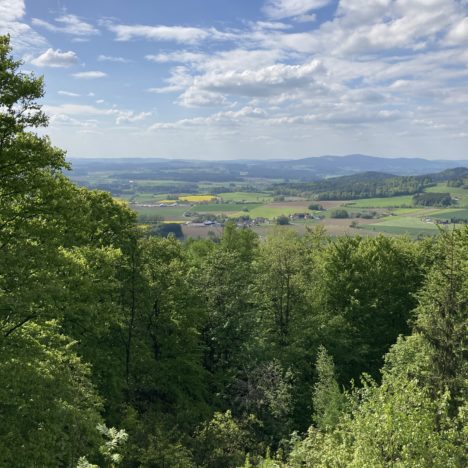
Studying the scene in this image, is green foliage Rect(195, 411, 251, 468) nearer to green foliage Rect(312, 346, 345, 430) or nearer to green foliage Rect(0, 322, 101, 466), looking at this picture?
green foliage Rect(312, 346, 345, 430)

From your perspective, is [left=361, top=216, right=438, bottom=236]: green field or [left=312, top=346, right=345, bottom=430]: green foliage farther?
[left=361, top=216, right=438, bottom=236]: green field

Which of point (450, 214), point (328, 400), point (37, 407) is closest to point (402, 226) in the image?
point (450, 214)

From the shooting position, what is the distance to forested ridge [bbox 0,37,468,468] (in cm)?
1453

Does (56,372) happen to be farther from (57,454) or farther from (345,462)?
(345,462)

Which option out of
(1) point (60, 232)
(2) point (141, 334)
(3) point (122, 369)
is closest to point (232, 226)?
(2) point (141, 334)

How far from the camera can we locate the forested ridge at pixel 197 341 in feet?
47.7

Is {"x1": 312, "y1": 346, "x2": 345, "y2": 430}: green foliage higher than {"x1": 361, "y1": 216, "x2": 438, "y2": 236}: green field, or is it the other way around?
{"x1": 361, "y1": 216, "x2": 438, "y2": 236}: green field

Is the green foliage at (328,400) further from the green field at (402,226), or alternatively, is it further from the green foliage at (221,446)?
the green field at (402,226)

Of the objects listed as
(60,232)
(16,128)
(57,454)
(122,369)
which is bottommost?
(122,369)

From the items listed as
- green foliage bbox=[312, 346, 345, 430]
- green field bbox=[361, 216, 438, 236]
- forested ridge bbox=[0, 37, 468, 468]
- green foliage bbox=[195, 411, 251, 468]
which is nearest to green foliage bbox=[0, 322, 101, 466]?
forested ridge bbox=[0, 37, 468, 468]

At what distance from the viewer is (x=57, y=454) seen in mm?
14648

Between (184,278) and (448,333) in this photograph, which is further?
(184,278)

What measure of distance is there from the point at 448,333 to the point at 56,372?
18818 millimetres

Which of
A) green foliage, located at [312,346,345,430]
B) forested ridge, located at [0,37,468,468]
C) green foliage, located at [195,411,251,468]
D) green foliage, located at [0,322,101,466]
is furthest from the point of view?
green foliage, located at [312,346,345,430]
